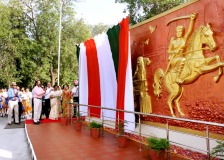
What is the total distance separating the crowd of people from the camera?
27.2ft

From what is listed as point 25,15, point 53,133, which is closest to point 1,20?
point 25,15

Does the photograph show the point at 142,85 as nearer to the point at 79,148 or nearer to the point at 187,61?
the point at 187,61

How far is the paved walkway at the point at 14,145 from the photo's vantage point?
477cm

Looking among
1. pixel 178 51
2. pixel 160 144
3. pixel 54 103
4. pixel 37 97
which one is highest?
pixel 178 51

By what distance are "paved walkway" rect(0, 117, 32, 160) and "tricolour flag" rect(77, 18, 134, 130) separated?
6.40 ft

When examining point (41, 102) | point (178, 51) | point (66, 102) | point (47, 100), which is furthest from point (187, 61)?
point (47, 100)

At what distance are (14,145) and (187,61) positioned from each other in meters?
4.23

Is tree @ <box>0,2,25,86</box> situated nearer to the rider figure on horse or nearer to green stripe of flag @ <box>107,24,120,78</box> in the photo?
green stripe of flag @ <box>107,24,120,78</box>

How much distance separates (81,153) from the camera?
14.6 feet

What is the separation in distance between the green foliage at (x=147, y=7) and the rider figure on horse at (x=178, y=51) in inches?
448

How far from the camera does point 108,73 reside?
6.72 meters

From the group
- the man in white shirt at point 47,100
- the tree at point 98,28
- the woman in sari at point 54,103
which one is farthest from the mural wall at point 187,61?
the tree at point 98,28

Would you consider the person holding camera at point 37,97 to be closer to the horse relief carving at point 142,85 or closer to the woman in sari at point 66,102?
the woman in sari at point 66,102

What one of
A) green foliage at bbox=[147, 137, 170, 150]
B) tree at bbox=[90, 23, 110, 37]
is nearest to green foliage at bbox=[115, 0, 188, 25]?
green foliage at bbox=[147, 137, 170, 150]
